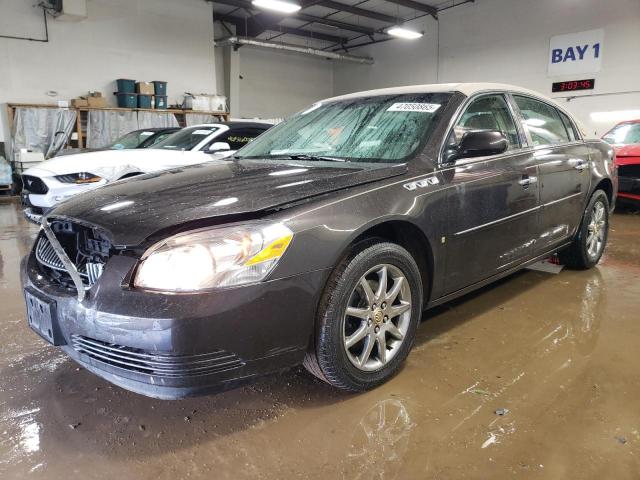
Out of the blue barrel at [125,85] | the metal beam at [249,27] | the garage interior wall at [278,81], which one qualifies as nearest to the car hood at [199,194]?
the blue barrel at [125,85]

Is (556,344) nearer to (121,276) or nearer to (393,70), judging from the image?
(121,276)

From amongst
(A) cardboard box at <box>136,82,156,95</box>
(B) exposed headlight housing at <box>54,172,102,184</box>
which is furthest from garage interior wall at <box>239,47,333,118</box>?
(B) exposed headlight housing at <box>54,172,102,184</box>

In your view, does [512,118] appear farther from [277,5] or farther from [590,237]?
[277,5]

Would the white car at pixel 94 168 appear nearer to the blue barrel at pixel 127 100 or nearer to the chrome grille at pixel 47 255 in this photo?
the chrome grille at pixel 47 255

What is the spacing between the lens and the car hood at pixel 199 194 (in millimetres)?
1616

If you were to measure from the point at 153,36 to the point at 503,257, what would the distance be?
12.4 m

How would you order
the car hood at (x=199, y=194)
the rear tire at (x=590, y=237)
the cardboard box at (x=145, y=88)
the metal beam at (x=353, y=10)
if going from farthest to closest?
1. the metal beam at (x=353, y=10)
2. the cardboard box at (x=145, y=88)
3. the rear tire at (x=590, y=237)
4. the car hood at (x=199, y=194)

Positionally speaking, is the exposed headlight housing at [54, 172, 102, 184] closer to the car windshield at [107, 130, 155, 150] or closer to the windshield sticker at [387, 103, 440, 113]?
the car windshield at [107, 130, 155, 150]

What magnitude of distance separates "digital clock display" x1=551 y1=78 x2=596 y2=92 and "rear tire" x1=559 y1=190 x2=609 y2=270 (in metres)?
9.84

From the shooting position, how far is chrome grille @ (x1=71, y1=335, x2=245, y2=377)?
149 cm

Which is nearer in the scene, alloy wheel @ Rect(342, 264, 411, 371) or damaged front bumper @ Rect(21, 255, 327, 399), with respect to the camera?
A: damaged front bumper @ Rect(21, 255, 327, 399)

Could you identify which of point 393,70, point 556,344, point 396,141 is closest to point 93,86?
point 393,70

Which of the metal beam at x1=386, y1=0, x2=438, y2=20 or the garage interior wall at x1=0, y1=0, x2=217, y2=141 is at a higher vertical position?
the metal beam at x1=386, y1=0, x2=438, y2=20

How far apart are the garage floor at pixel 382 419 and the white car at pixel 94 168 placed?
273 centimetres
